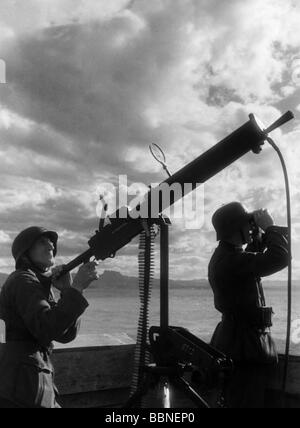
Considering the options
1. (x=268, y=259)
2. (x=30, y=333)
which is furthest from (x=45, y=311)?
(x=268, y=259)

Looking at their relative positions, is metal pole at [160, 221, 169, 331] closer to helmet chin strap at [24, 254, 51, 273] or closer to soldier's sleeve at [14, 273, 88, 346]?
soldier's sleeve at [14, 273, 88, 346]

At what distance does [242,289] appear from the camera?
14.7 feet

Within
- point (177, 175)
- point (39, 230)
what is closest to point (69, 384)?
point (39, 230)

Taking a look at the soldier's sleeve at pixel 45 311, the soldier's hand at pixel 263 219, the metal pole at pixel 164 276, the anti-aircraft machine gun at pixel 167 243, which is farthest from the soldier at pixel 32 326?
the soldier's hand at pixel 263 219

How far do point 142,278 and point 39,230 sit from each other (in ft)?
3.30

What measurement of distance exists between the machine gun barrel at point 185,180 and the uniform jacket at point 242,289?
3.66ft

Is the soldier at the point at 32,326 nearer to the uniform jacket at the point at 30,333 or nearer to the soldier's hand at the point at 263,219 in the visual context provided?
the uniform jacket at the point at 30,333

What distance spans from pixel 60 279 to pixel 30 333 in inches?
22.6

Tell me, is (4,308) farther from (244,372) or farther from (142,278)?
(244,372)

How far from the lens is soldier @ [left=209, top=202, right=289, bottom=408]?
424 centimetres

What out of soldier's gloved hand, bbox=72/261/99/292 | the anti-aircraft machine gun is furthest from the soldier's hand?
soldier's gloved hand, bbox=72/261/99/292

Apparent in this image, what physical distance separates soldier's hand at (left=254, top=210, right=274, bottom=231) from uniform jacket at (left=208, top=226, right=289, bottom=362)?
0.35 ft

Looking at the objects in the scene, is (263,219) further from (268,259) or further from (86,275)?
(86,275)

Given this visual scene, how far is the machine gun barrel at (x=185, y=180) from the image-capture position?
3.52 m
